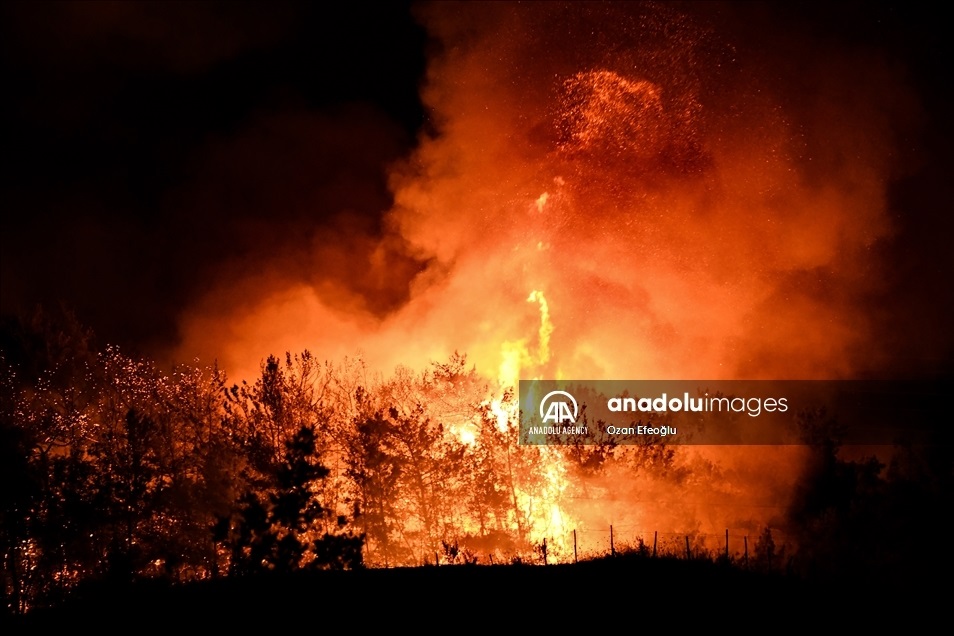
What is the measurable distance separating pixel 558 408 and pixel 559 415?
94cm

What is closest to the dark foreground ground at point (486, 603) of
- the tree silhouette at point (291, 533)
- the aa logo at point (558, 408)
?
the tree silhouette at point (291, 533)

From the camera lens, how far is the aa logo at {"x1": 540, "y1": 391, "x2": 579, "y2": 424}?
4044cm

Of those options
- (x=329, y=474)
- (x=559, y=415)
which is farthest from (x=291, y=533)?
(x=559, y=415)

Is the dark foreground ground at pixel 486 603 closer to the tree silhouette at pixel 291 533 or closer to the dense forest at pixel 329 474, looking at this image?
the tree silhouette at pixel 291 533

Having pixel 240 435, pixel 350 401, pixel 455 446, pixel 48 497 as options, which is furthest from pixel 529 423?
pixel 48 497

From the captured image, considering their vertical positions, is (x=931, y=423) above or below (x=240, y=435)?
above

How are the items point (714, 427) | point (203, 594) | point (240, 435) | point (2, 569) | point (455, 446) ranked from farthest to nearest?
point (714, 427), point (455, 446), point (240, 435), point (2, 569), point (203, 594)

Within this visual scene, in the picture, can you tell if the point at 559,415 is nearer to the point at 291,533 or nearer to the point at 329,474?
the point at 329,474

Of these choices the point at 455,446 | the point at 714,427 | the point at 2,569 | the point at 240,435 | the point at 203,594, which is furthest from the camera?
the point at 714,427

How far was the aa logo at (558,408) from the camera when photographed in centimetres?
4044

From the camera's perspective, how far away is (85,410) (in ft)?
131

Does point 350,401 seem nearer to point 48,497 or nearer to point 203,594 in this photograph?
point 48,497

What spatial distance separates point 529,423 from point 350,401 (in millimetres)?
9445

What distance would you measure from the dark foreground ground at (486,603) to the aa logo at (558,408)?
20.8 metres
